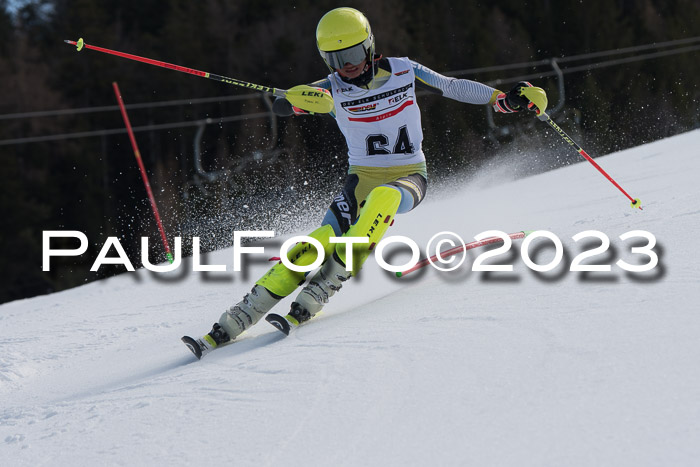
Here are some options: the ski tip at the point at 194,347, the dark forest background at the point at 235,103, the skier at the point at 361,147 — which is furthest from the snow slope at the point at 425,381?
the dark forest background at the point at 235,103

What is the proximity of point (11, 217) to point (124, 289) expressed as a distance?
19.0 meters

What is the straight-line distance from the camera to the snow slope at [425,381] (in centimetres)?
198

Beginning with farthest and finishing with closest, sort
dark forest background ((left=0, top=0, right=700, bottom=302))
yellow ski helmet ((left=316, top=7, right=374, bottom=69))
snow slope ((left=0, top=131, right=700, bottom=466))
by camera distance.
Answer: dark forest background ((left=0, top=0, right=700, bottom=302)), yellow ski helmet ((left=316, top=7, right=374, bottom=69)), snow slope ((left=0, top=131, right=700, bottom=466))

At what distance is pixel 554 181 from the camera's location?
24.0 ft

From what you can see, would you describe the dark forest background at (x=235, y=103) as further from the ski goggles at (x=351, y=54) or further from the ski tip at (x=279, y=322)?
the ski tip at (x=279, y=322)

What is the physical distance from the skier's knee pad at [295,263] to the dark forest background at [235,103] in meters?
14.8

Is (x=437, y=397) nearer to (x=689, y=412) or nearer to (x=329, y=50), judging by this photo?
Answer: (x=689, y=412)

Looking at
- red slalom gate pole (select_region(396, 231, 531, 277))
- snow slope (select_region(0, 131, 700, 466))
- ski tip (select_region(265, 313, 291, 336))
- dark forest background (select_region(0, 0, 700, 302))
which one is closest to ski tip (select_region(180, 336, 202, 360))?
snow slope (select_region(0, 131, 700, 466))

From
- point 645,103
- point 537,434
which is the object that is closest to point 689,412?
point 537,434

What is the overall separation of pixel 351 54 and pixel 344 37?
0.09 metres

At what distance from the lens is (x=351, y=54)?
153 inches

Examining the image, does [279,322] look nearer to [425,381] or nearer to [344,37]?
[425,381]

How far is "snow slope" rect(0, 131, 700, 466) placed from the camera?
198cm

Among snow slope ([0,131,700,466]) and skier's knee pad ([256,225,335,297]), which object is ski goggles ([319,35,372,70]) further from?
snow slope ([0,131,700,466])
